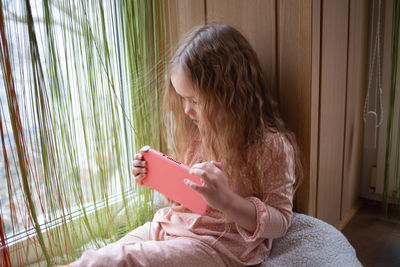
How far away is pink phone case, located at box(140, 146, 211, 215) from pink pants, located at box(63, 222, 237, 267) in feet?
0.32

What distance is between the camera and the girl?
2.46ft

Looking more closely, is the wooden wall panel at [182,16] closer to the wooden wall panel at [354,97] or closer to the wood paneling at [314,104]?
the wood paneling at [314,104]

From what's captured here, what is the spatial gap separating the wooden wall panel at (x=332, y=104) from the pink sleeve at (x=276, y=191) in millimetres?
259

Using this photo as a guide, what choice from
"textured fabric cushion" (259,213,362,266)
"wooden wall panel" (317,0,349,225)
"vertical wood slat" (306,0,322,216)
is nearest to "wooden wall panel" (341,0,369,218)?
"wooden wall panel" (317,0,349,225)

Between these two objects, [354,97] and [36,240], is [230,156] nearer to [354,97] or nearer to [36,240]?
[36,240]

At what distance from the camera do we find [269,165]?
0.79 m

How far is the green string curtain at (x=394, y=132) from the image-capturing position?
4.07 feet

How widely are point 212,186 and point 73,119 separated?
18.1 inches

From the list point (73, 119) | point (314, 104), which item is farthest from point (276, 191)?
point (73, 119)

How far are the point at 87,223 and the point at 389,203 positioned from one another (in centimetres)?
130

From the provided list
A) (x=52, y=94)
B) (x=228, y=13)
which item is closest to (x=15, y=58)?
(x=52, y=94)

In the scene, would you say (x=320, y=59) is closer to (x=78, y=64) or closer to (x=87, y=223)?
(x=78, y=64)

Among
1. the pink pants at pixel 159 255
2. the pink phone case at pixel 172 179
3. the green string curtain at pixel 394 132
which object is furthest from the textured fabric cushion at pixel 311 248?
the green string curtain at pixel 394 132

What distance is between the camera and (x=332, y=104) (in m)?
1.06
